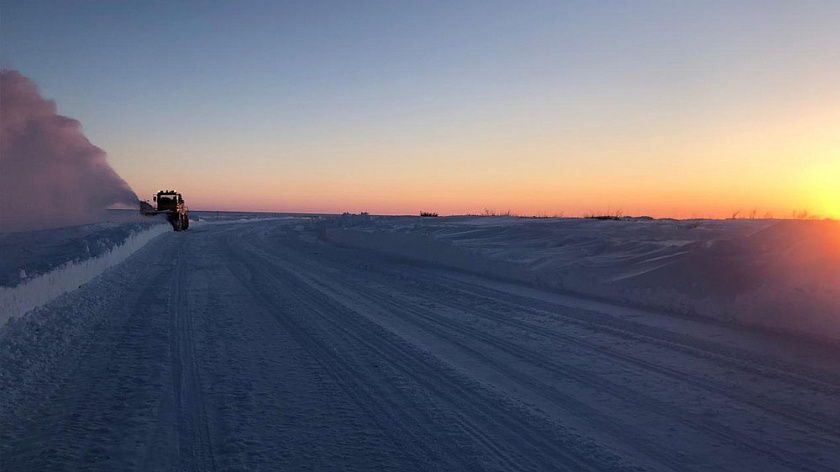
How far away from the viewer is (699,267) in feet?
35.2

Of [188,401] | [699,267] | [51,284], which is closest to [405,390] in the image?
[188,401]

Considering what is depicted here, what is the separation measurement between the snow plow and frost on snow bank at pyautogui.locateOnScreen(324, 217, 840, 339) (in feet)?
93.0

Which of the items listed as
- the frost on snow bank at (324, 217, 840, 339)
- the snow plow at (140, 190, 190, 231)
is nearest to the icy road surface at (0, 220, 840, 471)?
the frost on snow bank at (324, 217, 840, 339)

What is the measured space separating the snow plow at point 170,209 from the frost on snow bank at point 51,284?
24.7 meters

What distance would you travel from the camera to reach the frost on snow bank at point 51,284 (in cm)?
808

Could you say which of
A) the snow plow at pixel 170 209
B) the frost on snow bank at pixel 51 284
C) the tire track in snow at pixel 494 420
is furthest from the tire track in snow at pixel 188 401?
the snow plow at pixel 170 209

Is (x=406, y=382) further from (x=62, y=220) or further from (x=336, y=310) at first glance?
(x=62, y=220)

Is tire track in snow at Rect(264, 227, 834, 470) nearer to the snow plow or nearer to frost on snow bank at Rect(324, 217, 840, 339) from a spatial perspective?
frost on snow bank at Rect(324, 217, 840, 339)

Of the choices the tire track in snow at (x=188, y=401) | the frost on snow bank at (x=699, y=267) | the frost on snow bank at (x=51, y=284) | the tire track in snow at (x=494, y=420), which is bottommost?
the tire track in snow at (x=188, y=401)

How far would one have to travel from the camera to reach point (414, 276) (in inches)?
568

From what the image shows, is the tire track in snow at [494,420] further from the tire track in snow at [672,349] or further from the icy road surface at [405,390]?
the tire track in snow at [672,349]

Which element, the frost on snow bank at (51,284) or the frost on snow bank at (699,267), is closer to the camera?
the frost on snow bank at (51,284)

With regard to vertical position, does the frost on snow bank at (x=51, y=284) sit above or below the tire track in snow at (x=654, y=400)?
above

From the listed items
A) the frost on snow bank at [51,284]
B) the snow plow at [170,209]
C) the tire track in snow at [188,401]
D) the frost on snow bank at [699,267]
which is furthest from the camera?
the snow plow at [170,209]
